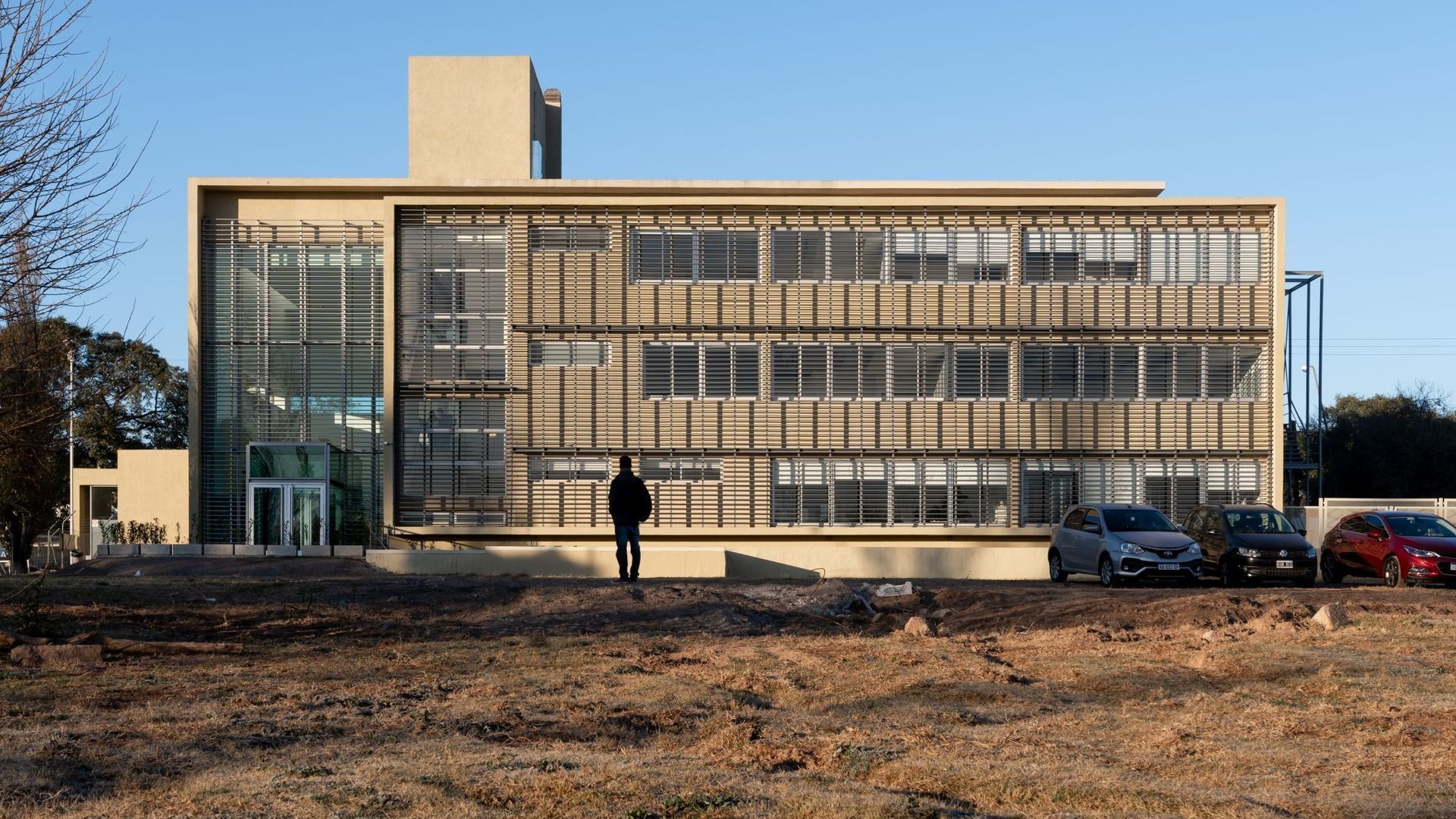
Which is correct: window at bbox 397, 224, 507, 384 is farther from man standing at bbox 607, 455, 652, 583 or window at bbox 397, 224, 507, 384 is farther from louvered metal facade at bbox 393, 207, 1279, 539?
man standing at bbox 607, 455, 652, 583

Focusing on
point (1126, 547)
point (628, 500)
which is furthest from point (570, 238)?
point (1126, 547)

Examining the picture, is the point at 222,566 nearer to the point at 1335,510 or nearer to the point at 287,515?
the point at 287,515

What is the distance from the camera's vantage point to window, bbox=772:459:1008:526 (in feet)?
130

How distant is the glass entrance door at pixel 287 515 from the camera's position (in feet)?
134

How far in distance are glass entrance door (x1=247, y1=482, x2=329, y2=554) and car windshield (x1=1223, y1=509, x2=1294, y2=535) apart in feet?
77.4

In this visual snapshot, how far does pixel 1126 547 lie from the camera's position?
89.9 feet

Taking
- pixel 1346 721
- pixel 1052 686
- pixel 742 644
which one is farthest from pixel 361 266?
pixel 1346 721

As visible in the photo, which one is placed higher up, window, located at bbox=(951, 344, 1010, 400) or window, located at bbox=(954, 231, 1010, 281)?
window, located at bbox=(954, 231, 1010, 281)

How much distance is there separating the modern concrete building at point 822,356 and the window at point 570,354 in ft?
0.21

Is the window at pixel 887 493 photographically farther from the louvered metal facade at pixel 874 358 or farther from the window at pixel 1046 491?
the window at pixel 1046 491

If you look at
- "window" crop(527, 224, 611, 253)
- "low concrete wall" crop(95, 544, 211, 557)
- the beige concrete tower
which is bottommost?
"low concrete wall" crop(95, 544, 211, 557)

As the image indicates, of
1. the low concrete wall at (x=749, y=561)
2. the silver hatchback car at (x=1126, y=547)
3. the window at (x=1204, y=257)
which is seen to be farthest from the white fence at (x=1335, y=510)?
the silver hatchback car at (x=1126, y=547)

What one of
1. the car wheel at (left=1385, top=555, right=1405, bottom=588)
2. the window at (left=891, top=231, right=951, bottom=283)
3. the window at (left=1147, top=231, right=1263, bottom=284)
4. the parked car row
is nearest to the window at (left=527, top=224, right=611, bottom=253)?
the window at (left=891, top=231, right=951, bottom=283)

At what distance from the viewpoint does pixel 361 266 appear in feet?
139
